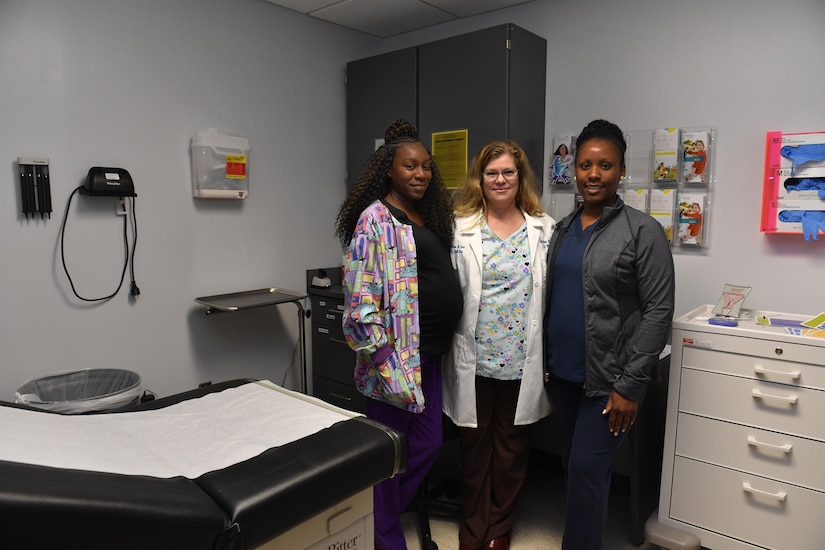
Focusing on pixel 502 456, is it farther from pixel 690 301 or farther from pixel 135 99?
pixel 135 99

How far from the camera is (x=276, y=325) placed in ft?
10.8

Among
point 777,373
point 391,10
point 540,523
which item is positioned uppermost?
point 391,10

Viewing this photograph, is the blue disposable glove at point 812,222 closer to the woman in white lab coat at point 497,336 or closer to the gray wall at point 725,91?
the gray wall at point 725,91

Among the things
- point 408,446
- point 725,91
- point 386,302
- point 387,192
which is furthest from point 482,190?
point 725,91

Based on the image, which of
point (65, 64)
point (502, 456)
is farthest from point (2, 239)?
point (502, 456)

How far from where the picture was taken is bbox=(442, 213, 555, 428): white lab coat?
2.08 m

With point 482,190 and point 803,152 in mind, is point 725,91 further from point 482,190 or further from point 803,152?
point 482,190

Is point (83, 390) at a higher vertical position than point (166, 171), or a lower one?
lower

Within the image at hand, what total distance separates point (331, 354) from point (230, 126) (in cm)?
135

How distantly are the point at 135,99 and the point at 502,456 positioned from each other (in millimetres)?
2262

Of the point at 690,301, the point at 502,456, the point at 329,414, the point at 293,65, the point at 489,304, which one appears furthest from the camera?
the point at 293,65

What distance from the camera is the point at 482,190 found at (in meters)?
2.22

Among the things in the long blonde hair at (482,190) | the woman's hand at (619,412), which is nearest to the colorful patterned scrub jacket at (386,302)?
the long blonde hair at (482,190)

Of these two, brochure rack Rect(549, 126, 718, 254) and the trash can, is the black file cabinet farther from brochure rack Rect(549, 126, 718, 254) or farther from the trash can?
brochure rack Rect(549, 126, 718, 254)
